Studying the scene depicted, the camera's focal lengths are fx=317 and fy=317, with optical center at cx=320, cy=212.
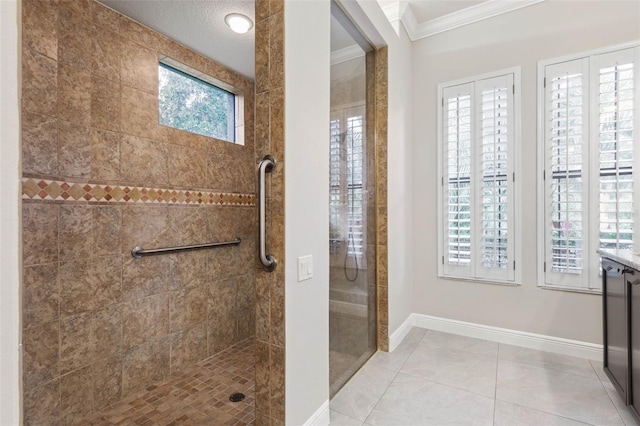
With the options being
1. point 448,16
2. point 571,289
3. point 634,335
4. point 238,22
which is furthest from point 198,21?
Answer: point 571,289

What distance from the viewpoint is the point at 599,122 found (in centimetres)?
245

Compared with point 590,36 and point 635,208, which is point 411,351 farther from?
point 590,36

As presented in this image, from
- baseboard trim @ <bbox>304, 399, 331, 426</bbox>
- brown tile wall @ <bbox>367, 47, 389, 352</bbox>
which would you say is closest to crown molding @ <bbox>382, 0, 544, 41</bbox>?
brown tile wall @ <bbox>367, 47, 389, 352</bbox>

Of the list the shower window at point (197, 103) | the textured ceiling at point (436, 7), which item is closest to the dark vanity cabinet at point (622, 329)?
the textured ceiling at point (436, 7)

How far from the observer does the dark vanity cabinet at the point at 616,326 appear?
173cm

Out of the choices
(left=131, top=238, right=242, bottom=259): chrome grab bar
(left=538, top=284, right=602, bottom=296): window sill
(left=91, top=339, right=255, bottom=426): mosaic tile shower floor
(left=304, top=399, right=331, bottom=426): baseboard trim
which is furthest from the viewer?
(left=538, top=284, right=602, bottom=296): window sill

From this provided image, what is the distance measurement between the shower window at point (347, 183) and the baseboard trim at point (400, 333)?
0.86 m

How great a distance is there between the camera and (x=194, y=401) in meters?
2.11

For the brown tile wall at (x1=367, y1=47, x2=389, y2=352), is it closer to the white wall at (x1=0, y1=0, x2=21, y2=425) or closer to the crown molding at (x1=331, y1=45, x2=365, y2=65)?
the crown molding at (x1=331, y1=45, x2=365, y2=65)

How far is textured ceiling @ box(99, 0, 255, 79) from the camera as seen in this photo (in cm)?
218

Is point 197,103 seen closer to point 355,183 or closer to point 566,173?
point 355,183

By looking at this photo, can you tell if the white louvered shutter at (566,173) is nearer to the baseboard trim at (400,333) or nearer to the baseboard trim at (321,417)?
the baseboard trim at (400,333)

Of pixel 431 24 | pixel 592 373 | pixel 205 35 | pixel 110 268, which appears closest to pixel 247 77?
pixel 205 35

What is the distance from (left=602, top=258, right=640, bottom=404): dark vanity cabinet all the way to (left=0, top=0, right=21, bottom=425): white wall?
2.44 meters
